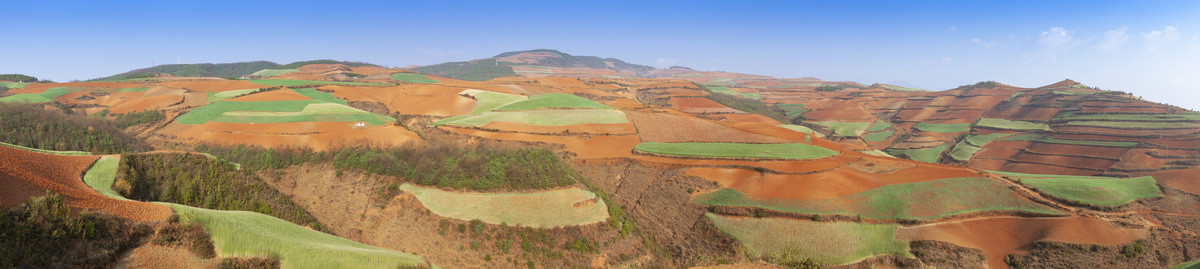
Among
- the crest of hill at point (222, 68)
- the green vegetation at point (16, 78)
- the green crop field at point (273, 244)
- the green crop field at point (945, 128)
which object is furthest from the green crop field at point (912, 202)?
the crest of hill at point (222, 68)

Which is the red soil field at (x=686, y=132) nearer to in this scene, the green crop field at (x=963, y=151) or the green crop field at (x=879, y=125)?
the green crop field at (x=963, y=151)

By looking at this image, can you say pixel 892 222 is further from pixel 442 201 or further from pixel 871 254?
pixel 442 201

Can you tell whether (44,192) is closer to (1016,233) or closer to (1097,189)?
(1016,233)

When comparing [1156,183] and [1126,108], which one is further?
[1126,108]

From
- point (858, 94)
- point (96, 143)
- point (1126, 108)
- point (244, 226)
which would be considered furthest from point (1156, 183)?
point (858, 94)

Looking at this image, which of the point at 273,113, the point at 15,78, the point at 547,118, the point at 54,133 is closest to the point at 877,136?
the point at 547,118

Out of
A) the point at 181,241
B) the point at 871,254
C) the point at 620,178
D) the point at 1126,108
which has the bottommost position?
the point at 871,254

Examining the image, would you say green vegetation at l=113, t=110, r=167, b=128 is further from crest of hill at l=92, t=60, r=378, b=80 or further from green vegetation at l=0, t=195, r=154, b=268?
crest of hill at l=92, t=60, r=378, b=80

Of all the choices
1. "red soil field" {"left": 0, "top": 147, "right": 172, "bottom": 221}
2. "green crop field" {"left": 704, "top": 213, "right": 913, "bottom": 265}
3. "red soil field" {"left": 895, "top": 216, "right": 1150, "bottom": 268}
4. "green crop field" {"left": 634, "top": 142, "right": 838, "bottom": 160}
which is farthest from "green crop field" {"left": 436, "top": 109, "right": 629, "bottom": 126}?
"red soil field" {"left": 0, "top": 147, "right": 172, "bottom": 221}
